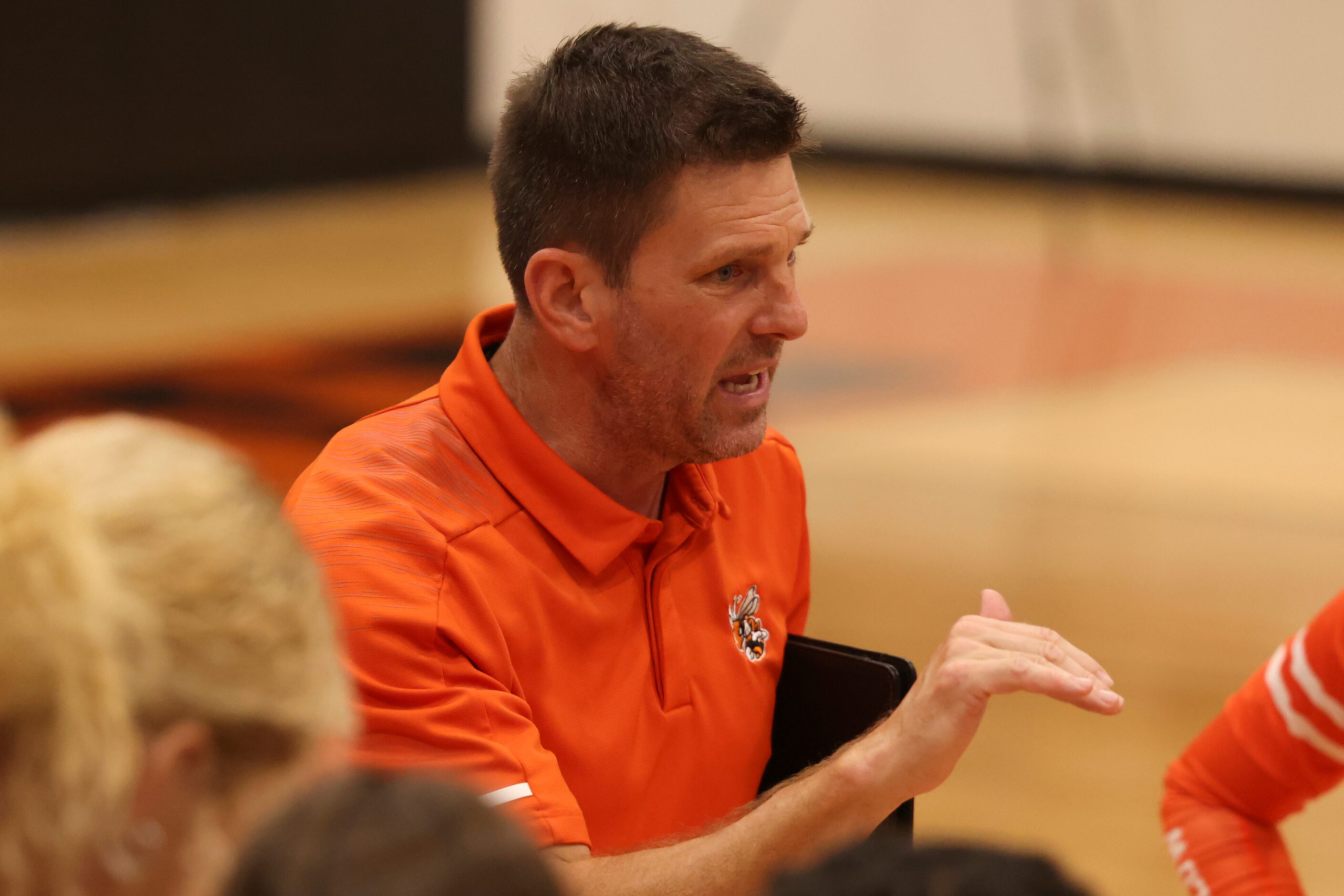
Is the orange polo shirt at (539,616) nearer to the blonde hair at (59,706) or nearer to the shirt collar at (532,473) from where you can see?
the shirt collar at (532,473)

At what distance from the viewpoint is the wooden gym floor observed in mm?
4160

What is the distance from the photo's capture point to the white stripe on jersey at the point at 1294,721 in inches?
70.6

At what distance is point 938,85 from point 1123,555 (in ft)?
24.3

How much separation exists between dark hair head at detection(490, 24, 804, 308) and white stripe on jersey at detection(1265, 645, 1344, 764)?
74cm

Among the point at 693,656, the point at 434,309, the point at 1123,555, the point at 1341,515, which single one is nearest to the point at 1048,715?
the point at 1123,555

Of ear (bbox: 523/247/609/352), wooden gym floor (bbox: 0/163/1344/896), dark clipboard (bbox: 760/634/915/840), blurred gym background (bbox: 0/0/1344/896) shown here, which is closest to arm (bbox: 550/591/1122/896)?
dark clipboard (bbox: 760/634/915/840)

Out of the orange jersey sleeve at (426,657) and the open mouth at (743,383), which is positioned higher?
the open mouth at (743,383)

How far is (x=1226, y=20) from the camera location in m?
11.1

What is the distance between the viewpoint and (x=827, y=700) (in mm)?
1980

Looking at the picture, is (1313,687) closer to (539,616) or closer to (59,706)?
(539,616)

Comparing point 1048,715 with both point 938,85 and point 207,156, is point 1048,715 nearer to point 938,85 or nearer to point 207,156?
point 207,156

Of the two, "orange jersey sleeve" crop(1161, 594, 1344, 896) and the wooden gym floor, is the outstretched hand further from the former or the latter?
the wooden gym floor

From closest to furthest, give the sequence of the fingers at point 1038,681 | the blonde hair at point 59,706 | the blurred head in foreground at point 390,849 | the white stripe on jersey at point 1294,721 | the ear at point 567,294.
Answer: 1. the blurred head in foreground at point 390,849
2. the blonde hair at point 59,706
3. the fingers at point 1038,681
4. the white stripe on jersey at point 1294,721
5. the ear at point 567,294

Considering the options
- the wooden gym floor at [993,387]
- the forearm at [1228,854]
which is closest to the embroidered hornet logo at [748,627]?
the forearm at [1228,854]
